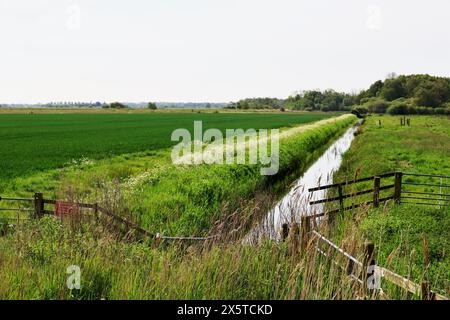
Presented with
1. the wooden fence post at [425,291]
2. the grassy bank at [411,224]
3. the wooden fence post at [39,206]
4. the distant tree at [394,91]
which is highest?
the distant tree at [394,91]

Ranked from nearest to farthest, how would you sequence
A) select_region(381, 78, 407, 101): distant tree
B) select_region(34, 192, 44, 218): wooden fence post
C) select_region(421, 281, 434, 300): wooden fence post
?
select_region(421, 281, 434, 300): wooden fence post → select_region(34, 192, 44, 218): wooden fence post → select_region(381, 78, 407, 101): distant tree

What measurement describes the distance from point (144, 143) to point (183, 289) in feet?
126

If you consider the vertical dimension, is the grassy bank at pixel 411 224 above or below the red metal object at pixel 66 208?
below

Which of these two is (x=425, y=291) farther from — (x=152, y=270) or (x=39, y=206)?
(x=39, y=206)

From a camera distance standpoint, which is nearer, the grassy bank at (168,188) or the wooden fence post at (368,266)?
the wooden fence post at (368,266)

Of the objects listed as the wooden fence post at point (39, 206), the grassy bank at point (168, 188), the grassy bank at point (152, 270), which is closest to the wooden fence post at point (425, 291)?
the grassy bank at point (152, 270)

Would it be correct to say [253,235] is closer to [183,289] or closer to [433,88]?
[183,289]

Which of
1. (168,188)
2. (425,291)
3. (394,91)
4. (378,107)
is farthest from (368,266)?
(394,91)

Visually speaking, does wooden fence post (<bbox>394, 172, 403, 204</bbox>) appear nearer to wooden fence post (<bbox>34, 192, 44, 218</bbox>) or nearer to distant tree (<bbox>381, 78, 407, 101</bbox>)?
wooden fence post (<bbox>34, 192, 44, 218</bbox>)

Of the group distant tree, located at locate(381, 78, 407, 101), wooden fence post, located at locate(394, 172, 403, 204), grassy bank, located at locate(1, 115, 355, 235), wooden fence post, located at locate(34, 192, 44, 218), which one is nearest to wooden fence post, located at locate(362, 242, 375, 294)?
grassy bank, located at locate(1, 115, 355, 235)

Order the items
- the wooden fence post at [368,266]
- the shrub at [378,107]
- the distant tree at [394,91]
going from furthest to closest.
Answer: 1. the distant tree at [394,91]
2. the shrub at [378,107]
3. the wooden fence post at [368,266]

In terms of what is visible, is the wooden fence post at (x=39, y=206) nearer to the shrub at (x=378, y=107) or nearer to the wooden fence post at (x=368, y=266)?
the wooden fence post at (x=368, y=266)

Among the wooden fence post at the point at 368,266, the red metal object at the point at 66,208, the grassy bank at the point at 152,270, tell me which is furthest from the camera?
→ the red metal object at the point at 66,208
